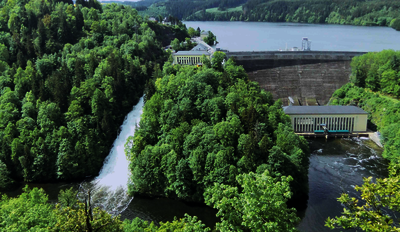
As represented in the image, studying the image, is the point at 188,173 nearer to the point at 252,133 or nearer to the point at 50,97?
the point at 252,133

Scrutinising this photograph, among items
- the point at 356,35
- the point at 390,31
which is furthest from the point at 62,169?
the point at 390,31

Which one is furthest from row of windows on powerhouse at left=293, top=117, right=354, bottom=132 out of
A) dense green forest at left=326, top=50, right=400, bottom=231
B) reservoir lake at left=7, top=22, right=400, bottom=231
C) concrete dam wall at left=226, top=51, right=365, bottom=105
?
concrete dam wall at left=226, top=51, right=365, bottom=105

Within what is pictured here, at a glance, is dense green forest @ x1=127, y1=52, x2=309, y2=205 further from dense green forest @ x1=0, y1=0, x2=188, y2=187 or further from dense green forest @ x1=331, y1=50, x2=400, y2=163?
dense green forest @ x1=331, y1=50, x2=400, y2=163

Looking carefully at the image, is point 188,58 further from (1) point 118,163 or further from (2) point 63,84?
(1) point 118,163

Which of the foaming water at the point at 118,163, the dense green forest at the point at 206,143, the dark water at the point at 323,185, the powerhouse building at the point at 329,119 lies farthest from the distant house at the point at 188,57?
the dark water at the point at 323,185

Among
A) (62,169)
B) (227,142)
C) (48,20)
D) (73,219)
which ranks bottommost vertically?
(62,169)

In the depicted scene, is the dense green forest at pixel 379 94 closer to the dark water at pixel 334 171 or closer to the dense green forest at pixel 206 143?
the dark water at pixel 334 171

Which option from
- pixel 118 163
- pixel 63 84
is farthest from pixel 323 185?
pixel 63 84
